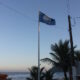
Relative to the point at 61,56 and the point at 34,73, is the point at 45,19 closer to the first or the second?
the point at 61,56

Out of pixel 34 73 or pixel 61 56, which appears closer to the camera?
pixel 61 56

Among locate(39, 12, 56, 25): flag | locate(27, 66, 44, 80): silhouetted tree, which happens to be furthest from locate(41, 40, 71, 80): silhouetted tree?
locate(39, 12, 56, 25): flag

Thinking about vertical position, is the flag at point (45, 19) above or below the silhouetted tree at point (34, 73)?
above

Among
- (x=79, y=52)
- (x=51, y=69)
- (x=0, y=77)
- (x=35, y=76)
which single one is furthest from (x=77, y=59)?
(x=0, y=77)

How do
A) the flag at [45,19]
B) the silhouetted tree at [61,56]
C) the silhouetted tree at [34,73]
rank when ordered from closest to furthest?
the flag at [45,19] < the silhouetted tree at [61,56] < the silhouetted tree at [34,73]

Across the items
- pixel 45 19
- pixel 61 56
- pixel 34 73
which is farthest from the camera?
pixel 34 73

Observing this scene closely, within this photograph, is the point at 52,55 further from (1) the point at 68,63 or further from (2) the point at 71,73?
(2) the point at 71,73

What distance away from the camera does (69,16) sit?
98.6 feet

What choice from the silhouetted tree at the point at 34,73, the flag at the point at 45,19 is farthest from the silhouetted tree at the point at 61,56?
the flag at the point at 45,19

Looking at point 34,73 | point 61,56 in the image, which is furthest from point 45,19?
point 34,73

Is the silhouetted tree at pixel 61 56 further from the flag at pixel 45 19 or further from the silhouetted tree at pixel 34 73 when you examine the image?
the flag at pixel 45 19

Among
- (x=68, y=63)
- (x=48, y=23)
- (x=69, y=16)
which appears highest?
(x=69, y=16)

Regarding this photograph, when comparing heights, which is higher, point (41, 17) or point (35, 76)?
point (41, 17)

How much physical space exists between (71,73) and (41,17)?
26.3 feet
